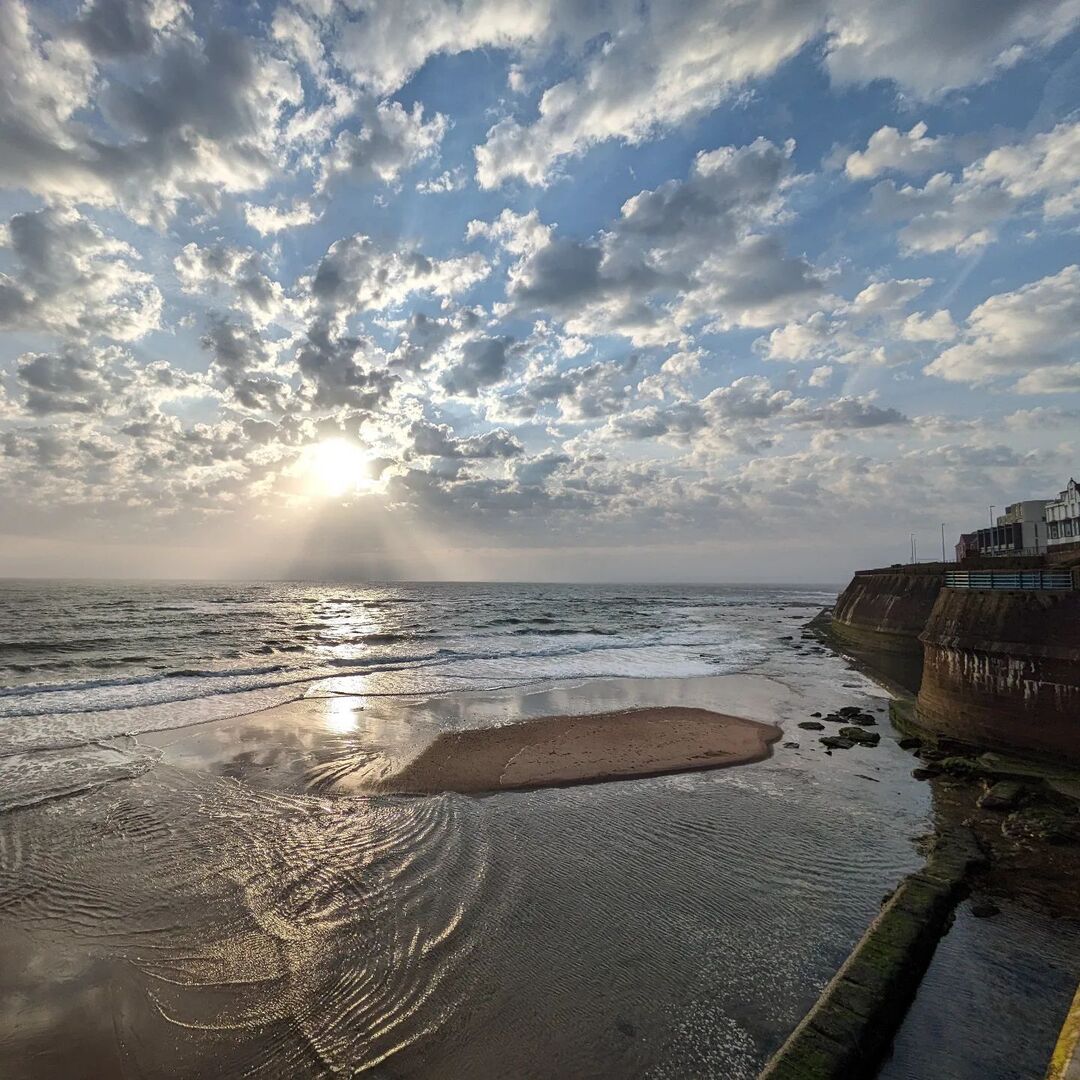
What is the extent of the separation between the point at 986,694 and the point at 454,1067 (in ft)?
51.6

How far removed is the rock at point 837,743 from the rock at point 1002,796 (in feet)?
14.7

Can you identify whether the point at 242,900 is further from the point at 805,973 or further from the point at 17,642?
the point at 17,642

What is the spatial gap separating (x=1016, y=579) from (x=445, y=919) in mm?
16080

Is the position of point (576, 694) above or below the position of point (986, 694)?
below

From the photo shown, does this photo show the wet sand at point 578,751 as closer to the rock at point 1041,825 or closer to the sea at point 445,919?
the sea at point 445,919

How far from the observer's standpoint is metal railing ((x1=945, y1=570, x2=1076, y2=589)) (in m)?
14.0

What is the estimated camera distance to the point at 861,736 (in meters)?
17.5

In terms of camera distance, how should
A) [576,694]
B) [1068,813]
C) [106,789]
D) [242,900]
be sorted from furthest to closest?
[576,694] < [106,789] < [1068,813] < [242,900]

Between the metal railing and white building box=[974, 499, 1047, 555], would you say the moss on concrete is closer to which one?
the metal railing

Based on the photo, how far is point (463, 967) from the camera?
7.16m

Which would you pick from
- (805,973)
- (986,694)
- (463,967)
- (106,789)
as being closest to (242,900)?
(463,967)

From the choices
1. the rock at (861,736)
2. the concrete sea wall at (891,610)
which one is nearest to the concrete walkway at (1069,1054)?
the rock at (861,736)

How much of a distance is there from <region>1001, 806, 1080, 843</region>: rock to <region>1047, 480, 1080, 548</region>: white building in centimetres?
4752

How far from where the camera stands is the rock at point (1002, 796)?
38.2 ft
